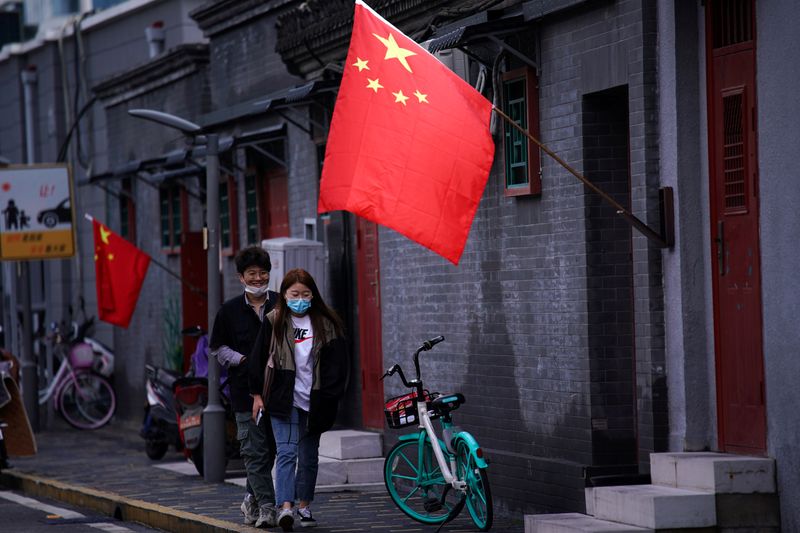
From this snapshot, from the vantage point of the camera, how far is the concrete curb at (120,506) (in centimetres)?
1275

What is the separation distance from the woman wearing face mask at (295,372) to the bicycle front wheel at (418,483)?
0.76 metres

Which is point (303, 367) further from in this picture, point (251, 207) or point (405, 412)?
point (251, 207)

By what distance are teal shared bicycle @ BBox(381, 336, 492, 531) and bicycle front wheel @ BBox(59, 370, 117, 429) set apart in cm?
1326

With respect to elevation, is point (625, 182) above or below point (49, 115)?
below

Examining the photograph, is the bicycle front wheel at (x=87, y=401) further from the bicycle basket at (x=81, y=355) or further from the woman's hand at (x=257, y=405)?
the woman's hand at (x=257, y=405)

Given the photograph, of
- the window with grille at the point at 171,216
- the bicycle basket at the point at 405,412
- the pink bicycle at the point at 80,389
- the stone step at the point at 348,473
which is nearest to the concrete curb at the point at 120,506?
the bicycle basket at the point at 405,412

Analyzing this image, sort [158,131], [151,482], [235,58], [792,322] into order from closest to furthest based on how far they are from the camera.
→ [792,322] < [151,482] < [235,58] < [158,131]

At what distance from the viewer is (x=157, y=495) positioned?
1523 cm

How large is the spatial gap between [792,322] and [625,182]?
7.69 ft

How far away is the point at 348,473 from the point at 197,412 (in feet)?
7.32

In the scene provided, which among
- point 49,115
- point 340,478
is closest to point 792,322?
point 340,478

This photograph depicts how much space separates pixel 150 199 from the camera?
25281 millimetres

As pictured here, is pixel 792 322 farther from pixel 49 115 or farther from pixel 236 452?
pixel 49 115

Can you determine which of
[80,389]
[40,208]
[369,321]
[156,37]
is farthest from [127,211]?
[369,321]
